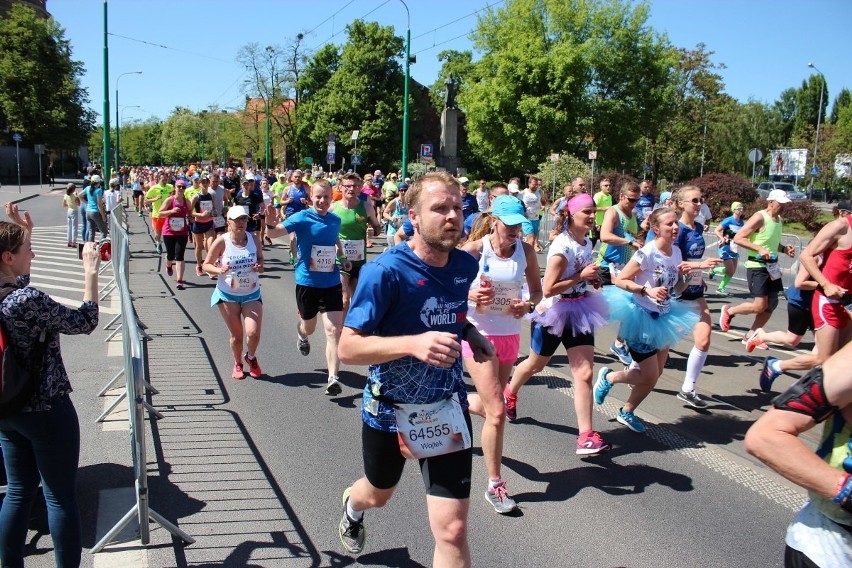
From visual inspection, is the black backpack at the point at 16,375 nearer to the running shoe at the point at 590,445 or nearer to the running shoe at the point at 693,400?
the running shoe at the point at 590,445

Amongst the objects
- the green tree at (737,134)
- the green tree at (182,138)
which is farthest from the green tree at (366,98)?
the green tree at (182,138)

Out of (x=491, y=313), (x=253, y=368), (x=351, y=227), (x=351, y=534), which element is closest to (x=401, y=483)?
(x=351, y=534)

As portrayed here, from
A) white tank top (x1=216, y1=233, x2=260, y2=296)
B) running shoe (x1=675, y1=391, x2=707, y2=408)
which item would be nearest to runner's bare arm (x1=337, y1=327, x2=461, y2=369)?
white tank top (x1=216, y1=233, x2=260, y2=296)

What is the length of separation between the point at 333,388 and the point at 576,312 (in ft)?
8.43

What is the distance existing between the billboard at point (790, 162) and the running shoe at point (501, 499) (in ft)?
181

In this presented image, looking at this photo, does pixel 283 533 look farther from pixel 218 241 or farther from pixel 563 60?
pixel 563 60

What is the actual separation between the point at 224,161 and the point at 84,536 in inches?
3351

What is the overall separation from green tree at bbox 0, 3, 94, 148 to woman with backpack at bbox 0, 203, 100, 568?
211ft

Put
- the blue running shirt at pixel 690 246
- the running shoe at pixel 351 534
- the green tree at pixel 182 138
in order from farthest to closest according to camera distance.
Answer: the green tree at pixel 182 138 → the blue running shirt at pixel 690 246 → the running shoe at pixel 351 534

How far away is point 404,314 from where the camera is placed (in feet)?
10.5

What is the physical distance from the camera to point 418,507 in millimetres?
4570

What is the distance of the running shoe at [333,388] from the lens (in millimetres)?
6805

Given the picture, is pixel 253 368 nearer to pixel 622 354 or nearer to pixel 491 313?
pixel 491 313

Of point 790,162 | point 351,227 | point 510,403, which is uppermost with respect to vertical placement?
point 790,162
